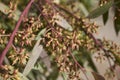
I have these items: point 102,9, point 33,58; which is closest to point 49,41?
point 33,58

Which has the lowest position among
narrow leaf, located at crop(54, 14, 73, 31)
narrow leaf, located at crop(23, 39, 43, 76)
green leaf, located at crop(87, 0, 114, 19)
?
narrow leaf, located at crop(23, 39, 43, 76)

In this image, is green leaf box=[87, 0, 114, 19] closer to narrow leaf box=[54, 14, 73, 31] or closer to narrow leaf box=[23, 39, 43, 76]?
narrow leaf box=[54, 14, 73, 31]

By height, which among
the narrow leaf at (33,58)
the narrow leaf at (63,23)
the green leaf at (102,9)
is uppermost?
the green leaf at (102,9)

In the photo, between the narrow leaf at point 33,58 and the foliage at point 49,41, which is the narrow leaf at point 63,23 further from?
the narrow leaf at point 33,58

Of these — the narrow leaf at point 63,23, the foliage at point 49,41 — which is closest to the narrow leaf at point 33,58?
A: the foliage at point 49,41

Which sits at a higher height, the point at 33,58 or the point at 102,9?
the point at 102,9

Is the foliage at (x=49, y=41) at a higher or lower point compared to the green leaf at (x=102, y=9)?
lower

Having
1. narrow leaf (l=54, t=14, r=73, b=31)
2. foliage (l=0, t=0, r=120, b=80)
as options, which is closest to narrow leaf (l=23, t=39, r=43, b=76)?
foliage (l=0, t=0, r=120, b=80)

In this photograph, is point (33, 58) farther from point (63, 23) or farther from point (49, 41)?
point (63, 23)

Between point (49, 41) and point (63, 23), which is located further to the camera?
point (63, 23)

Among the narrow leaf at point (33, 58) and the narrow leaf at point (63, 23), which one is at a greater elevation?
the narrow leaf at point (63, 23)

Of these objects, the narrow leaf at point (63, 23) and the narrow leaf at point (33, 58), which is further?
the narrow leaf at point (63, 23)

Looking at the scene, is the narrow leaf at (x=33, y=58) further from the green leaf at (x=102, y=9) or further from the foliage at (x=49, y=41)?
the green leaf at (x=102, y=9)
